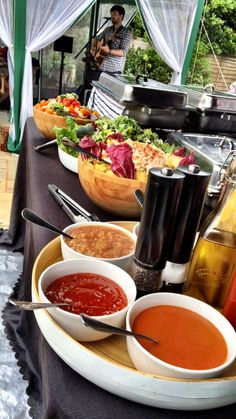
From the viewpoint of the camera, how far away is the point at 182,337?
0.50 metres

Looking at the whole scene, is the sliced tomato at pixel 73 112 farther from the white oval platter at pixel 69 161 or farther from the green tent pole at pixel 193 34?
the green tent pole at pixel 193 34

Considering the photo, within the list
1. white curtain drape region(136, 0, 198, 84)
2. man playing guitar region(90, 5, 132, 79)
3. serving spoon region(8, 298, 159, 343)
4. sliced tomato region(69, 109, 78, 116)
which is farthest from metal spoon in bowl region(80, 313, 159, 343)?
man playing guitar region(90, 5, 132, 79)

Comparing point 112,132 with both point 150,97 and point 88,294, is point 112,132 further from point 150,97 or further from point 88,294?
point 88,294

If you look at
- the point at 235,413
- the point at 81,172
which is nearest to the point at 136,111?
the point at 81,172

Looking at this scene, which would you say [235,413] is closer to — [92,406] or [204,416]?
[204,416]

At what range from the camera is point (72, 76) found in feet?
19.7

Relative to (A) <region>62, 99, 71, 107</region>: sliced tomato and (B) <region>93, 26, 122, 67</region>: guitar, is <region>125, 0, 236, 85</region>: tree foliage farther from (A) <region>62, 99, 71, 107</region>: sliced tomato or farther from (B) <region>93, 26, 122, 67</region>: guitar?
(A) <region>62, 99, 71, 107</region>: sliced tomato

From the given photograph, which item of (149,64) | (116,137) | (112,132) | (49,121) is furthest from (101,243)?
(149,64)

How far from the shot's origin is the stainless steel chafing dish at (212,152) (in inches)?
37.2

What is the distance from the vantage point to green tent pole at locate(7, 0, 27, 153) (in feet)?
11.2

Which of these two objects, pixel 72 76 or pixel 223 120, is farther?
pixel 72 76

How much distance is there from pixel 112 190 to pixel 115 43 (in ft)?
12.5

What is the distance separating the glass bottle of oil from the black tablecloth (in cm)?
21

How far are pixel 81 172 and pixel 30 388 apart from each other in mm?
756
